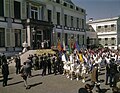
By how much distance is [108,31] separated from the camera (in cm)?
5853

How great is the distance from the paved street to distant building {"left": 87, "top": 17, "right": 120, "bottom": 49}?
133 feet

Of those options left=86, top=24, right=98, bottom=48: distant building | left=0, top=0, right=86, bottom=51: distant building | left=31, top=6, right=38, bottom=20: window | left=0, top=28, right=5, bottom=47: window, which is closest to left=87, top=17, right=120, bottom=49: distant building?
left=86, top=24, right=98, bottom=48: distant building

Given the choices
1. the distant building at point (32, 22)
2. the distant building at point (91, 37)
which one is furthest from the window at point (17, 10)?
the distant building at point (91, 37)

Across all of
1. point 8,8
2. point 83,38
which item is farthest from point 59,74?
point 83,38

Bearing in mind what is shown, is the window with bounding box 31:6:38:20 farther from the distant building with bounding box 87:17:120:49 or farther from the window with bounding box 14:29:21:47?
the distant building with bounding box 87:17:120:49

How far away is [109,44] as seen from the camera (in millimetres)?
58281

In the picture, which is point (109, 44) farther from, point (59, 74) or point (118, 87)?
point (118, 87)

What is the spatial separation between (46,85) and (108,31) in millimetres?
45141

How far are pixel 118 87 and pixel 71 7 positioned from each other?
37.2 metres

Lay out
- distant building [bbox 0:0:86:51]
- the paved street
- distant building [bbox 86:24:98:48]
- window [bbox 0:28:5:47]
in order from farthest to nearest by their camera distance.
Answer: distant building [bbox 86:24:98:48] < distant building [bbox 0:0:86:51] < window [bbox 0:28:5:47] < the paved street

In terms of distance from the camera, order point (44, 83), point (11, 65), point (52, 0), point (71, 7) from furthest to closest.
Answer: point (71, 7) → point (52, 0) → point (11, 65) → point (44, 83)

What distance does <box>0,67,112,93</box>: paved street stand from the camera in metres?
14.3

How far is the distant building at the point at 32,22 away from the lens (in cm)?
2924

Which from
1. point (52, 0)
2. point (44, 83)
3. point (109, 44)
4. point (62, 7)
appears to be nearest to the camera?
point (44, 83)
